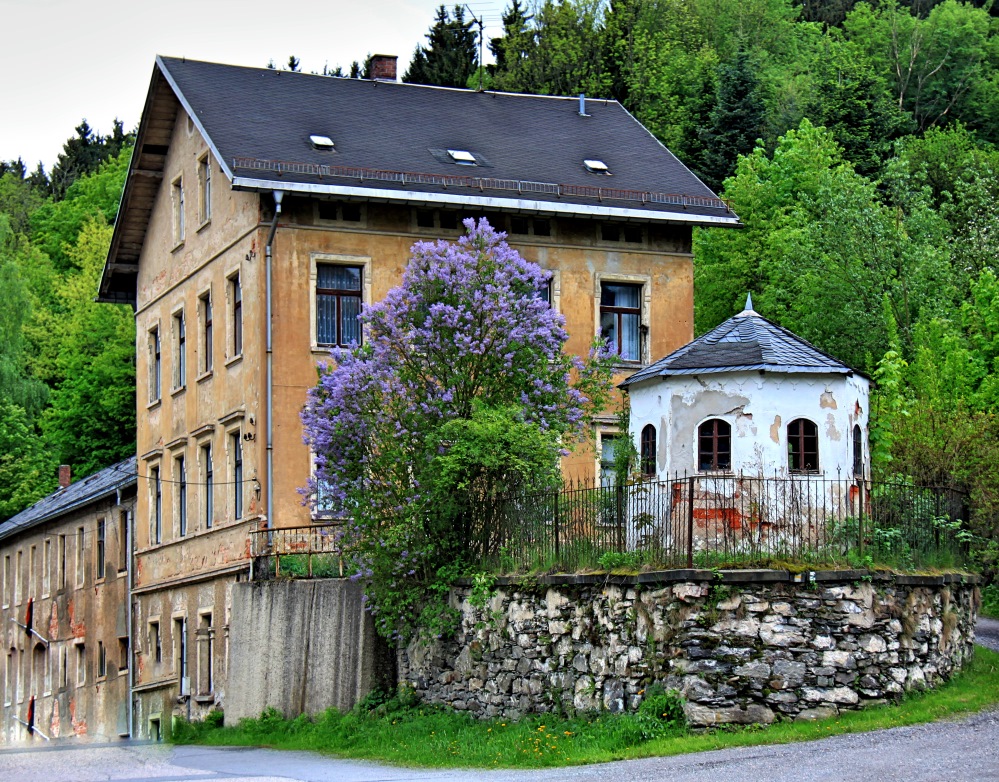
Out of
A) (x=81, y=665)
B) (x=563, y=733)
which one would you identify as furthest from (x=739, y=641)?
(x=81, y=665)

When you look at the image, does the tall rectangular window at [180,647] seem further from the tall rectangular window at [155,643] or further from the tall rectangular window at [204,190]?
the tall rectangular window at [204,190]

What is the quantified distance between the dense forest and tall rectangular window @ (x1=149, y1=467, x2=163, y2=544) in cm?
1472

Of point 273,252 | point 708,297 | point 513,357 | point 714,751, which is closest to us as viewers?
point 714,751

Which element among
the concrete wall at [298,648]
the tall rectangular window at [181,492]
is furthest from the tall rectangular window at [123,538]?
the concrete wall at [298,648]

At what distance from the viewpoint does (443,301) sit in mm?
27625

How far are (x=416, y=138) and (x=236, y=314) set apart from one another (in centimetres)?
545

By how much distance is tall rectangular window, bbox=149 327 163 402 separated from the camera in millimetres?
41750

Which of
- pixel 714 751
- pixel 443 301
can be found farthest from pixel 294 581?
pixel 714 751

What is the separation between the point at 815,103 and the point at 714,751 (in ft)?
173

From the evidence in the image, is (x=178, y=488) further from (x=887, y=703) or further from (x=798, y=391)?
(x=887, y=703)

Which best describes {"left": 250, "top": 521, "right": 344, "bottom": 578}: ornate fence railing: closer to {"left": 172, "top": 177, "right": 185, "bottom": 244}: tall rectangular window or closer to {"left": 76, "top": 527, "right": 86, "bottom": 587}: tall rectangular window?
{"left": 172, "top": 177, "right": 185, "bottom": 244}: tall rectangular window

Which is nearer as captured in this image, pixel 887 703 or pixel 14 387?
pixel 887 703

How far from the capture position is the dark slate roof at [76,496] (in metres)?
45.2

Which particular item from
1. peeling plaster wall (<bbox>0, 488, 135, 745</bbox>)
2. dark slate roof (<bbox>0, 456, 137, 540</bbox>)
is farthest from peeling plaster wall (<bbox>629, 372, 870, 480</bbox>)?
dark slate roof (<bbox>0, 456, 137, 540</bbox>)
